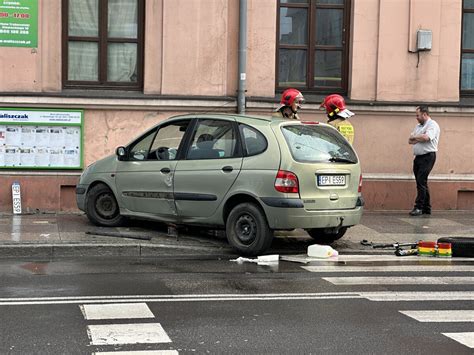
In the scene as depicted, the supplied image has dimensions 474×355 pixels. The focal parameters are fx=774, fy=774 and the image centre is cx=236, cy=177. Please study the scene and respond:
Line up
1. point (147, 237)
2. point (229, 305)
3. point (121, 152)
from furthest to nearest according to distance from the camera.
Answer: point (121, 152)
point (147, 237)
point (229, 305)

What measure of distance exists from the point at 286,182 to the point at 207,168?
1.22m

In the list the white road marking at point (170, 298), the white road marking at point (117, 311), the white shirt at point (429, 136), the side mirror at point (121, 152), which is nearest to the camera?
the white road marking at point (117, 311)

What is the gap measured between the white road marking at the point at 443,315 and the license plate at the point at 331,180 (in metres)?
3.18

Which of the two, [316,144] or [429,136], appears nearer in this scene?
[316,144]

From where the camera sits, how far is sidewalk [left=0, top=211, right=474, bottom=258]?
9875 millimetres

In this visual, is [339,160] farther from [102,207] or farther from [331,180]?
[102,207]

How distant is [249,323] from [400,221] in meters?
7.10

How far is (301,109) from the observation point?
13797mm

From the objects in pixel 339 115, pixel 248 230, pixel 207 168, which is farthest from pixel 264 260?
pixel 339 115

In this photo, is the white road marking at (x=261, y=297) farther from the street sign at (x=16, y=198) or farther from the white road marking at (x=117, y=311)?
the street sign at (x=16, y=198)

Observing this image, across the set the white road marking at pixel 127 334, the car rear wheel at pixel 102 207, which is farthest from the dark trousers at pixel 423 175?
the white road marking at pixel 127 334

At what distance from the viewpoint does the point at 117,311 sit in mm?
Answer: 6531

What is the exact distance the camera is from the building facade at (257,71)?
13.1 metres

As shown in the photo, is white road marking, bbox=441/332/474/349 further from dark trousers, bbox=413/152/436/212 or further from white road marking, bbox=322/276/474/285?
dark trousers, bbox=413/152/436/212
